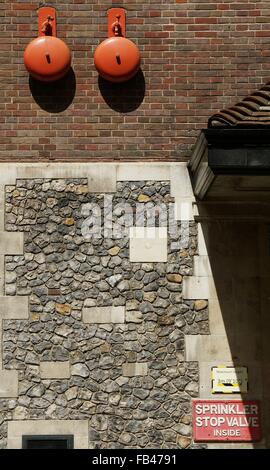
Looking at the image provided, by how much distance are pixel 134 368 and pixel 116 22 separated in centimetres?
378

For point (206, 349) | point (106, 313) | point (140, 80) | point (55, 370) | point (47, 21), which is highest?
point (47, 21)

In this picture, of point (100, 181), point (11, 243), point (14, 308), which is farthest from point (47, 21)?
point (14, 308)

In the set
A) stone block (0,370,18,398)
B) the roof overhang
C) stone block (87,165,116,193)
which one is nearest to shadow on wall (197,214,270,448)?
stone block (87,165,116,193)

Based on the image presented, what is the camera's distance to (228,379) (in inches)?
382

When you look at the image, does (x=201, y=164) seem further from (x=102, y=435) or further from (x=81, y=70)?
(x=102, y=435)

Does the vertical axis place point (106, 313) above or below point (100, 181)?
below

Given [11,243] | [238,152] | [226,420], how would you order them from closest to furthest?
1. [238,152]
2. [226,420]
3. [11,243]

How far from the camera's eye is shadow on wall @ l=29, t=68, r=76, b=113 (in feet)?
33.5

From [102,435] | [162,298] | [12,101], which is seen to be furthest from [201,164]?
[102,435]

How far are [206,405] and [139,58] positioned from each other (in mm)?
3790

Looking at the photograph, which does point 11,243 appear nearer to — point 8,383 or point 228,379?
point 8,383

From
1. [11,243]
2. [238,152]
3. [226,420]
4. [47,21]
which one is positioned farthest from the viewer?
[47,21]

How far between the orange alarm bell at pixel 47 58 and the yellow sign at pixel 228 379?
3600 millimetres

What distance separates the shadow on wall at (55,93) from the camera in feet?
33.5
